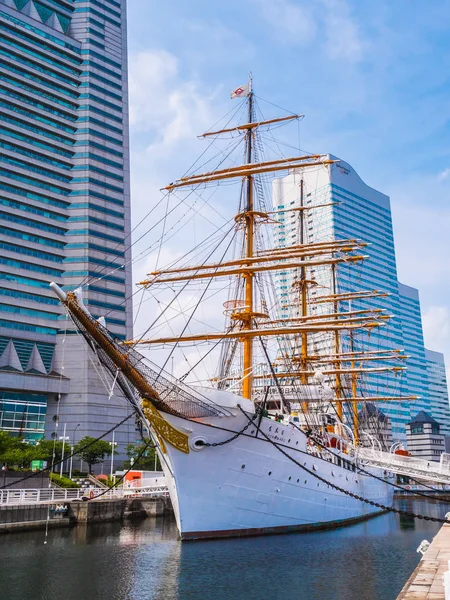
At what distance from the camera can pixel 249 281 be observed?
32688 mm

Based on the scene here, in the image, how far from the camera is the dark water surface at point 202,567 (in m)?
15.5

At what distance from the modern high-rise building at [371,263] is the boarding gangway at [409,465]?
82328mm

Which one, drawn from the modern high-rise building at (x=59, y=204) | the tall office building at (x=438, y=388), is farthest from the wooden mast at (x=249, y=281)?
the tall office building at (x=438, y=388)

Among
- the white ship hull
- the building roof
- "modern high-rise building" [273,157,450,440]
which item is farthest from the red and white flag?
the building roof

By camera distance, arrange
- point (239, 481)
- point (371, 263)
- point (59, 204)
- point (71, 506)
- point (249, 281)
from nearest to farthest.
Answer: point (239, 481) < point (71, 506) < point (249, 281) < point (59, 204) < point (371, 263)

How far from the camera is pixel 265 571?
1803 centimetres

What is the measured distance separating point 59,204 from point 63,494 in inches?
2141

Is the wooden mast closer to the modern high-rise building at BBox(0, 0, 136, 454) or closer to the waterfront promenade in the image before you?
the waterfront promenade

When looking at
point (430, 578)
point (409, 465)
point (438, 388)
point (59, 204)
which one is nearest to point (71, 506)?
point (409, 465)

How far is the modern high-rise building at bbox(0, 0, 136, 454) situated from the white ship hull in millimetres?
43325

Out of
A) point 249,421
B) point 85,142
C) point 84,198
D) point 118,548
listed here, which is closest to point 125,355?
point 249,421

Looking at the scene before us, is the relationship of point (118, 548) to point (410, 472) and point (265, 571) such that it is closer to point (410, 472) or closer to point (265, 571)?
point (265, 571)

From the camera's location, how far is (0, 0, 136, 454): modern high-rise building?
72.8m

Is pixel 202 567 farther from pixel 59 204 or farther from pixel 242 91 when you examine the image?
pixel 59 204
